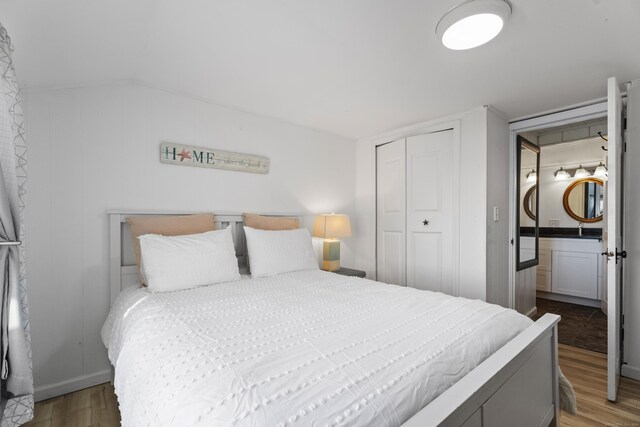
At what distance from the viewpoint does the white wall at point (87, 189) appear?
6.39 feet

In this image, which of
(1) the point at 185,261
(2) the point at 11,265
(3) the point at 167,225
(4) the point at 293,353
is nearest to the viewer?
(4) the point at 293,353

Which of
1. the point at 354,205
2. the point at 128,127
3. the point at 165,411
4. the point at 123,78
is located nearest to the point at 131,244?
the point at 128,127

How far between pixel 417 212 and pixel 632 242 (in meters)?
1.66

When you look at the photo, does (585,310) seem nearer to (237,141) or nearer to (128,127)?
(237,141)

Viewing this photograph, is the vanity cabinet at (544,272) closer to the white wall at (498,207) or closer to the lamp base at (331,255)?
the white wall at (498,207)

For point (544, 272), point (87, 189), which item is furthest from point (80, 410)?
point (544, 272)

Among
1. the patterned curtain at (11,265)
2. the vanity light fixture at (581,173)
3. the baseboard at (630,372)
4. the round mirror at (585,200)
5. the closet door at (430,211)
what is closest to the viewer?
the patterned curtain at (11,265)

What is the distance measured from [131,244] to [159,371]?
5.07 feet

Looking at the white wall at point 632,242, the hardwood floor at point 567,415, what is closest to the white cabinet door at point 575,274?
the white wall at point 632,242

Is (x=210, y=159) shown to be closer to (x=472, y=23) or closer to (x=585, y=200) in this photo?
(x=472, y=23)

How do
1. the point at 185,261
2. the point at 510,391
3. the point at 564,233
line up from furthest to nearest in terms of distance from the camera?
1. the point at 564,233
2. the point at 185,261
3. the point at 510,391

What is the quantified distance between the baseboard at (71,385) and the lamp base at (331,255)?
1.98 metres

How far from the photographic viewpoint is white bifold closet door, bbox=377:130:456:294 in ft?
10.0

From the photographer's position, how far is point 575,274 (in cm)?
411
